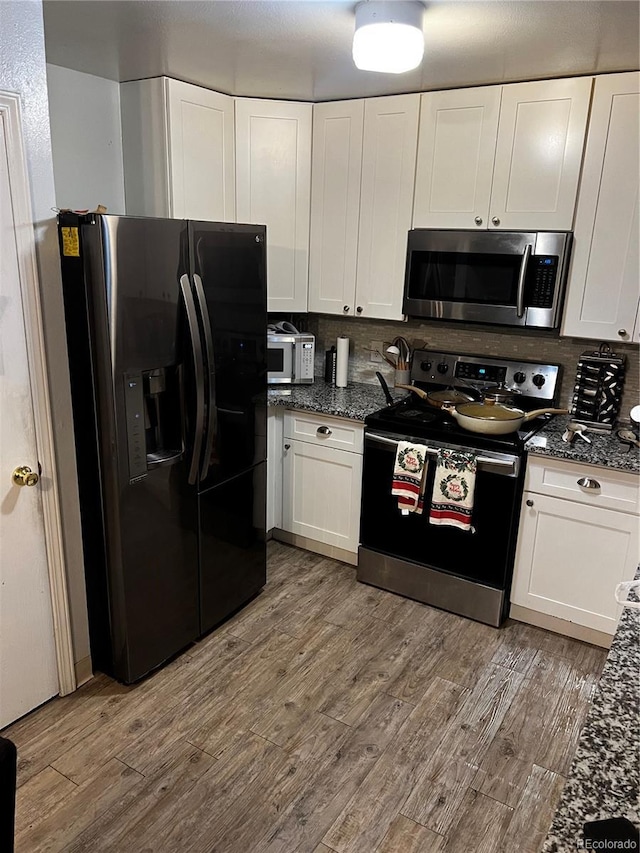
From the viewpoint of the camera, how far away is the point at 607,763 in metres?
0.91

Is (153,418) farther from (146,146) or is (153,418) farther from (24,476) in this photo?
(146,146)

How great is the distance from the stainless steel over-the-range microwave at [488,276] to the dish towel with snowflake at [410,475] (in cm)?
70

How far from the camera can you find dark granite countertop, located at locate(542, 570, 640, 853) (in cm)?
82

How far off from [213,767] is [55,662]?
729mm

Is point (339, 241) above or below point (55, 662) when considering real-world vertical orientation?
above

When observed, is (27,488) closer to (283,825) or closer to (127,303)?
(127,303)

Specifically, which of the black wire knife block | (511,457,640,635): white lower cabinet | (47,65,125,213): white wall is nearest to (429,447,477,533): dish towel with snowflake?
(511,457,640,635): white lower cabinet

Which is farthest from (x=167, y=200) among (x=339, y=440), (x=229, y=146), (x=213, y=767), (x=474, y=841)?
(x=474, y=841)

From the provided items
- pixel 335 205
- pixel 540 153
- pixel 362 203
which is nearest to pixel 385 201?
pixel 362 203

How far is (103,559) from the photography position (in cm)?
230

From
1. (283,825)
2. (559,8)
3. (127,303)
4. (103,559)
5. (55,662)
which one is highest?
(559,8)

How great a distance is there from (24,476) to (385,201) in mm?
2163

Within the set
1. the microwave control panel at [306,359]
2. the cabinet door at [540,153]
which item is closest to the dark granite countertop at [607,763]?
the cabinet door at [540,153]

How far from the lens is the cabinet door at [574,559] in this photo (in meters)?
2.53
